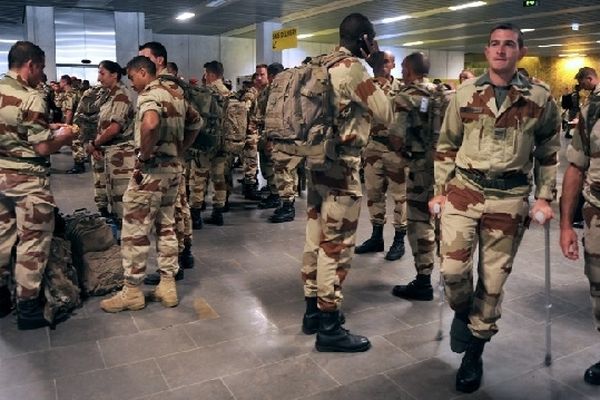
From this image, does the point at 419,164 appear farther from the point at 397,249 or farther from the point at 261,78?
the point at 261,78

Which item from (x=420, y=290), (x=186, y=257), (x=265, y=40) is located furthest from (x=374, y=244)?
(x=265, y=40)

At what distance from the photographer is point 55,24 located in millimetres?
12133

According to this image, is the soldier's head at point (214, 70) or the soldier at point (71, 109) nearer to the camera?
the soldier's head at point (214, 70)

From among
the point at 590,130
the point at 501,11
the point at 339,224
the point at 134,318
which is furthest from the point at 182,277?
the point at 501,11

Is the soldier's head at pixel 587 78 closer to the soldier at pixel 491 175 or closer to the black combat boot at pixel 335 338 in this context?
the soldier at pixel 491 175

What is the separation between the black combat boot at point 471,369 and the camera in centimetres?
261

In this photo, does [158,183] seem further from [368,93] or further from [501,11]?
[501,11]

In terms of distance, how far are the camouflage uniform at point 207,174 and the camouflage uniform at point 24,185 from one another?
2.61 meters

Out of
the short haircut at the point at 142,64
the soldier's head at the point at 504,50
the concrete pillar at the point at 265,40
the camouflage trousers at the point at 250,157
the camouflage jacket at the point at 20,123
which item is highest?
the concrete pillar at the point at 265,40

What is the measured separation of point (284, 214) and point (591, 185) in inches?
160

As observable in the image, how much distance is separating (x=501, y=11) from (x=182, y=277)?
11.5m

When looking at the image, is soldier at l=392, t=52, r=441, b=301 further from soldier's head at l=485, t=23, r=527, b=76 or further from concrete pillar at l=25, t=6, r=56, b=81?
concrete pillar at l=25, t=6, r=56, b=81

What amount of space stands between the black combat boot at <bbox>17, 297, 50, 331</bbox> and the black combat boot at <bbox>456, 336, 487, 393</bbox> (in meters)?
2.51

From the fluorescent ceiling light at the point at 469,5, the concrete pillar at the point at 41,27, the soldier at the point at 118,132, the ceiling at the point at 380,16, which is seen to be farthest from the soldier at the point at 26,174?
the fluorescent ceiling light at the point at 469,5
